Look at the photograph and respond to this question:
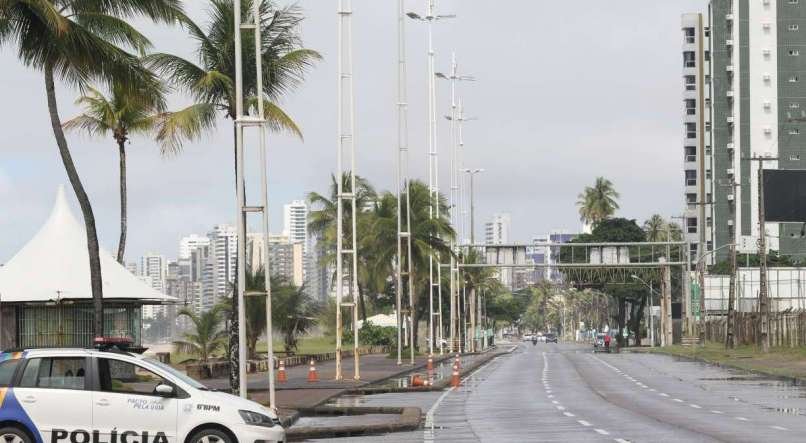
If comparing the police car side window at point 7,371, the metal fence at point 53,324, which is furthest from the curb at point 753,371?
the police car side window at point 7,371

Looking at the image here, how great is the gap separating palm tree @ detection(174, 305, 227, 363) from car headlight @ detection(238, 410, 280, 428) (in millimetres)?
41219

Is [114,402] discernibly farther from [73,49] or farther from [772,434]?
[73,49]

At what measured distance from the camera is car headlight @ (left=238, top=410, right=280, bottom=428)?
63.3ft

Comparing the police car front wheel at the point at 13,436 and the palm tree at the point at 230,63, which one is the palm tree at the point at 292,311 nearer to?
the palm tree at the point at 230,63

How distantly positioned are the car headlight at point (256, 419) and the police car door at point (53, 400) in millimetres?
1940

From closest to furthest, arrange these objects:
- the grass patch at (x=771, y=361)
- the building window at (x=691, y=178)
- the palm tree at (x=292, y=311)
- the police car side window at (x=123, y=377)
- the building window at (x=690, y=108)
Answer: the police car side window at (x=123, y=377) → the grass patch at (x=771, y=361) → the palm tree at (x=292, y=311) → the building window at (x=691, y=178) → the building window at (x=690, y=108)

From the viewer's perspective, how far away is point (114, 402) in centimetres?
1903

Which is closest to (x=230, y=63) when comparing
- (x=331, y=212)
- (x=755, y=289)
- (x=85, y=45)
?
(x=85, y=45)

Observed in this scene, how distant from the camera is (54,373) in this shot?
19188 millimetres

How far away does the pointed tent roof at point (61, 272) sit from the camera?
45.8m

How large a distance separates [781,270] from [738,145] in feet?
72.9

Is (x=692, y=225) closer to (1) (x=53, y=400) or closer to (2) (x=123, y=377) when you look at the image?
(2) (x=123, y=377)

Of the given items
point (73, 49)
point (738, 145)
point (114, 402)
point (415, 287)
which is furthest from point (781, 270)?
A: point (114, 402)

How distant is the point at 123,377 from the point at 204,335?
42382 millimetres
